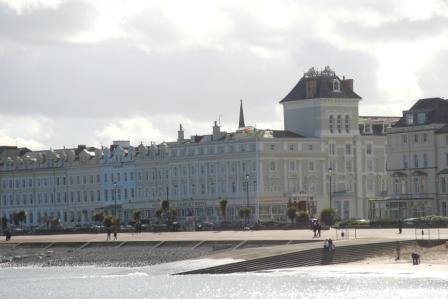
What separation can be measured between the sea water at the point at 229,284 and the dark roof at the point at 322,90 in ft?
218

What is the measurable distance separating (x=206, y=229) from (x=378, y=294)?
64.0m

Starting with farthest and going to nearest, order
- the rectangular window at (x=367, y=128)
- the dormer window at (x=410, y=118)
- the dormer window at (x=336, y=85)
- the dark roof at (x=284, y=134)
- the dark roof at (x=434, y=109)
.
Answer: the rectangular window at (x=367, y=128)
the dormer window at (x=336, y=85)
the dark roof at (x=284, y=134)
the dormer window at (x=410, y=118)
the dark roof at (x=434, y=109)

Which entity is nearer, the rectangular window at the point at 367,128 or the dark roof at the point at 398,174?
the dark roof at the point at 398,174

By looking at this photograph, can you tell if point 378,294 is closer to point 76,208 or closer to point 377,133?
point 377,133

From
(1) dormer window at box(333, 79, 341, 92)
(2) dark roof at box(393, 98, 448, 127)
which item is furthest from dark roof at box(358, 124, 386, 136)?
(2) dark roof at box(393, 98, 448, 127)

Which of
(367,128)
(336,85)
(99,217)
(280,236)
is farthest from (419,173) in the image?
(99,217)

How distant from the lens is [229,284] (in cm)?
8312

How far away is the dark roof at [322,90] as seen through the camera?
159 meters

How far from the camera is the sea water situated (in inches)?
3034

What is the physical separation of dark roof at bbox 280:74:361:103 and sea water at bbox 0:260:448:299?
2617 inches

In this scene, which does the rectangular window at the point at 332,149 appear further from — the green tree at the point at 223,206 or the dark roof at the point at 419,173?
the dark roof at the point at 419,173

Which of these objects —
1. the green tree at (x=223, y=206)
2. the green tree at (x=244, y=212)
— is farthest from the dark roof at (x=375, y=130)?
the green tree at (x=244, y=212)

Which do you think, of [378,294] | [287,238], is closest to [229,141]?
[287,238]

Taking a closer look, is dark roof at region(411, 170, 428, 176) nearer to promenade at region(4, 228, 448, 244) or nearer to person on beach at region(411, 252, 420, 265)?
promenade at region(4, 228, 448, 244)
